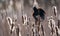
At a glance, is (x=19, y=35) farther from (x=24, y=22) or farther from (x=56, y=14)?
(x=56, y=14)

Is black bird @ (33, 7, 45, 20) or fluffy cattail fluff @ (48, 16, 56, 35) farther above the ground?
black bird @ (33, 7, 45, 20)

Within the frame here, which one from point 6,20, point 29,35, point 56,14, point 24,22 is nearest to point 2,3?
point 6,20

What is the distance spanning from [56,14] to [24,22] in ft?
1.12

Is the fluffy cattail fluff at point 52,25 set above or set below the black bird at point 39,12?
below

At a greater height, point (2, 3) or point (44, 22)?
point (2, 3)

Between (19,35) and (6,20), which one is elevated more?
(6,20)

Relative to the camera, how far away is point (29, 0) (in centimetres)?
198

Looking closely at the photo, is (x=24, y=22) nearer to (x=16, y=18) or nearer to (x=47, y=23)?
(x=16, y=18)

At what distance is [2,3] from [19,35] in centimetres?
37

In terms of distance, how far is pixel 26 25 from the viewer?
6.49 ft

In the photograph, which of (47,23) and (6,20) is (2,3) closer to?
(6,20)

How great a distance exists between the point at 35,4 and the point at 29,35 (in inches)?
12.8

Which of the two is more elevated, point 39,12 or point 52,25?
point 39,12

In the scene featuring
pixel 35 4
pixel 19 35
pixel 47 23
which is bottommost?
pixel 19 35
